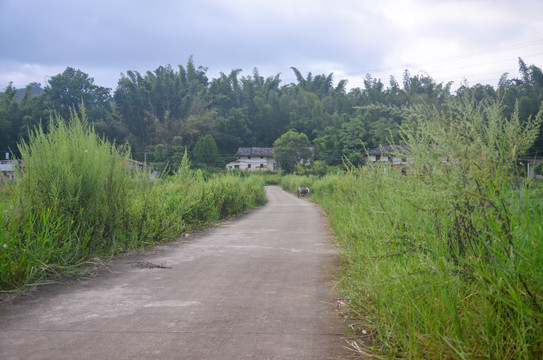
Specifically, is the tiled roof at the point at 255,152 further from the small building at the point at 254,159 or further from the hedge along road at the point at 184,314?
the hedge along road at the point at 184,314

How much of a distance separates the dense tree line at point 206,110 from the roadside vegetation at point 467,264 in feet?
139

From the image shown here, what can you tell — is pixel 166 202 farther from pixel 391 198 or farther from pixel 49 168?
pixel 391 198

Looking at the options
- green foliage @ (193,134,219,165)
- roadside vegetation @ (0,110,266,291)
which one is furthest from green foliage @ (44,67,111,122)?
roadside vegetation @ (0,110,266,291)

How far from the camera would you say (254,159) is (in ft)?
250

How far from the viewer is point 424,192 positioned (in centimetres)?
329

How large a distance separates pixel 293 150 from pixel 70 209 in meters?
59.3

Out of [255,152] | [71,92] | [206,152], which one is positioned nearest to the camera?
[71,92]

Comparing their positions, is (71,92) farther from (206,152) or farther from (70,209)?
(70,209)

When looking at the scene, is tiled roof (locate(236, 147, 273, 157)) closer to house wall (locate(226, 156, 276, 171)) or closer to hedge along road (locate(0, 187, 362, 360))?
house wall (locate(226, 156, 276, 171))

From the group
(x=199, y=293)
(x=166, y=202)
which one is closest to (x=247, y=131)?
(x=166, y=202)

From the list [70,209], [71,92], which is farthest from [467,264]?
[71,92]

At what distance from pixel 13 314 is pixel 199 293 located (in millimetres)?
1629

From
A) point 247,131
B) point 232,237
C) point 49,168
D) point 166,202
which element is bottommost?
point 232,237

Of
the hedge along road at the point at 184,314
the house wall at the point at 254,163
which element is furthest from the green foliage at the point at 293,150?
the hedge along road at the point at 184,314
